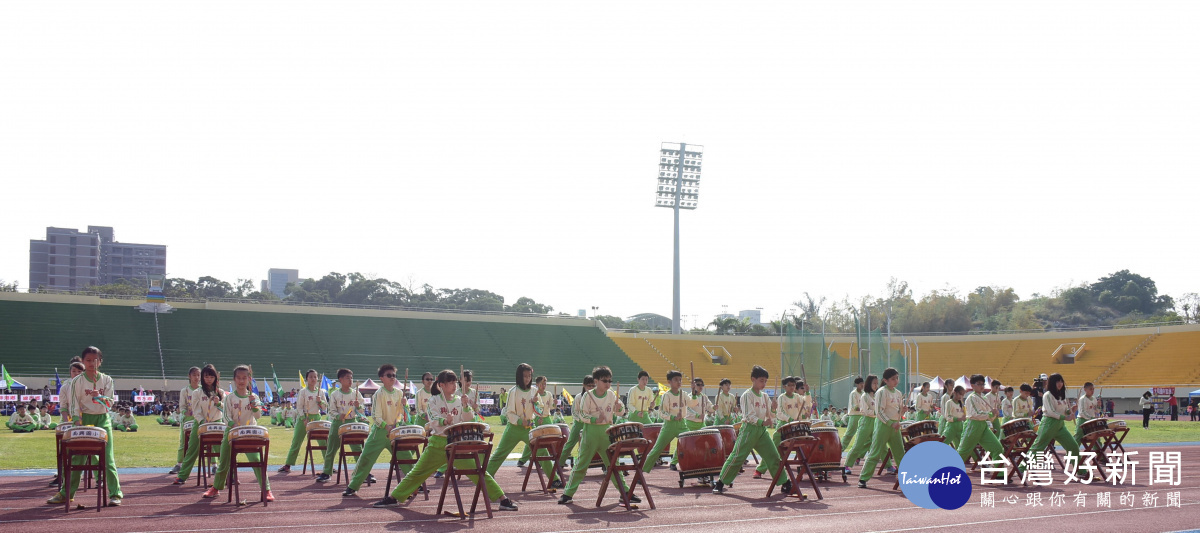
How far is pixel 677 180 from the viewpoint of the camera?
6362 centimetres

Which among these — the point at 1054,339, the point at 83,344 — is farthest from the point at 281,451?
the point at 1054,339

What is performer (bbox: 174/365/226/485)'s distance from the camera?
12.4 m

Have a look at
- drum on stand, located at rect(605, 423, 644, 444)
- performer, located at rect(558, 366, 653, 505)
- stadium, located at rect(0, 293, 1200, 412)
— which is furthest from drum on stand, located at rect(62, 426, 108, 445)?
stadium, located at rect(0, 293, 1200, 412)

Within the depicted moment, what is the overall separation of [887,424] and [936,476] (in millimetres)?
2341

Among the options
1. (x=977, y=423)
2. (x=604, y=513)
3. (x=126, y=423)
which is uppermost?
(x=977, y=423)

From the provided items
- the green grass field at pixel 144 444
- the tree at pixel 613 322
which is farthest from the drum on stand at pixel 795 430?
the tree at pixel 613 322

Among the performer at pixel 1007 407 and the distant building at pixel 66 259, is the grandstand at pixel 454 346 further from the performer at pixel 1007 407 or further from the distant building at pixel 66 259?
the distant building at pixel 66 259

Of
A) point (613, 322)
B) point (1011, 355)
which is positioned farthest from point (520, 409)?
point (613, 322)

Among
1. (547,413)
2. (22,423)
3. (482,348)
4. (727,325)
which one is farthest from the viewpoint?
(727,325)

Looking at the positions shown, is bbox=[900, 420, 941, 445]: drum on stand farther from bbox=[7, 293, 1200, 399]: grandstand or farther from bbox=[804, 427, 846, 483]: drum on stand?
bbox=[7, 293, 1200, 399]: grandstand

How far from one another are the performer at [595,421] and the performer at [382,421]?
236cm

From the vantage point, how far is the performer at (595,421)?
11.2 metres

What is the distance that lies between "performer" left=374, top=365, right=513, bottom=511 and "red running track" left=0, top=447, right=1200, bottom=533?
9.4 inches

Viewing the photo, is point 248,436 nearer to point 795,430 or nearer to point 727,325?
point 795,430
